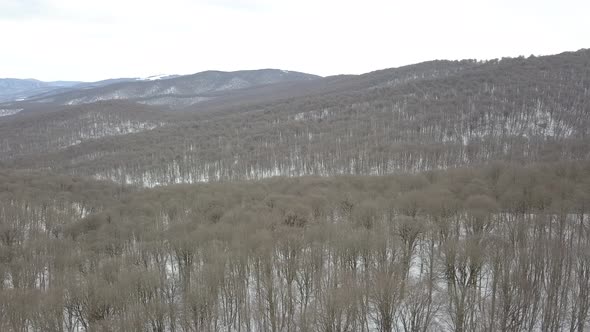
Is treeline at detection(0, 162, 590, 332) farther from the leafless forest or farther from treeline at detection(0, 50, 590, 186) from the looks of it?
treeline at detection(0, 50, 590, 186)

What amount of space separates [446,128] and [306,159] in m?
70.5

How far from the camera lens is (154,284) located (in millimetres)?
25109

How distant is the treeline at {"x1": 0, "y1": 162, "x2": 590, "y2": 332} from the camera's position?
873 inches

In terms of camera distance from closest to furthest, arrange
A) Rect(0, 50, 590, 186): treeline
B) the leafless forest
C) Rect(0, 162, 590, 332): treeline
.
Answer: Rect(0, 162, 590, 332): treeline → the leafless forest → Rect(0, 50, 590, 186): treeline

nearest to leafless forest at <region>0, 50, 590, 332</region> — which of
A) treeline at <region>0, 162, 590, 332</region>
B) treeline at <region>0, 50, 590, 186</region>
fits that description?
treeline at <region>0, 162, 590, 332</region>

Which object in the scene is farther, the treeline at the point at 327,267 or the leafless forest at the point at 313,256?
the leafless forest at the point at 313,256

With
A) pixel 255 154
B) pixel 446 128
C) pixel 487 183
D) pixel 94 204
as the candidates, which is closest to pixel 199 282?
pixel 487 183

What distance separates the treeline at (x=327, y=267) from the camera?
22.2 metres

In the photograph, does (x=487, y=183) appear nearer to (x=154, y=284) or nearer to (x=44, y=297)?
(x=154, y=284)

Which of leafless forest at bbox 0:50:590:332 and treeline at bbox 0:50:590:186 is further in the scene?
treeline at bbox 0:50:590:186

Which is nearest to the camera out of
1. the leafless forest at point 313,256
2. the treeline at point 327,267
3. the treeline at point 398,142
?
the treeline at point 327,267

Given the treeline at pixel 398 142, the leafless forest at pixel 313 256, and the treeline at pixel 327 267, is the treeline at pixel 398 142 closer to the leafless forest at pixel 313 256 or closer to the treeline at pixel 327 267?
the leafless forest at pixel 313 256

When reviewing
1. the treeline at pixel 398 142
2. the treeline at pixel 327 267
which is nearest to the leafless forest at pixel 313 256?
the treeline at pixel 327 267

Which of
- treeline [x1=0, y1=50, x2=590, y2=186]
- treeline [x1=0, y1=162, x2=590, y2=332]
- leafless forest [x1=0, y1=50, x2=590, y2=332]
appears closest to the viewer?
treeline [x1=0, y1=162, x2=590, y2=332]
